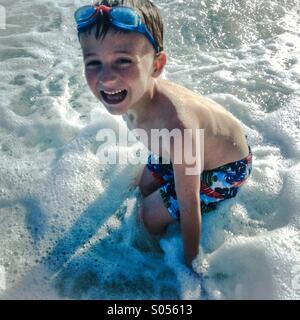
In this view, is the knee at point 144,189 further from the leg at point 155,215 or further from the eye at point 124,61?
the eye at point 124,61

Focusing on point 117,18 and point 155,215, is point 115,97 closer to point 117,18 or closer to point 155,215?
point 117,18

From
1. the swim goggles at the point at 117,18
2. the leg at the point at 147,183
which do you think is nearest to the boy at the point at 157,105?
the swim goggles at the point at 117,18

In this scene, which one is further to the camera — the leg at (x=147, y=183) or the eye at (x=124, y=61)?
the leg at (x=147, y=183)

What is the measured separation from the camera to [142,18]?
2.31 meters

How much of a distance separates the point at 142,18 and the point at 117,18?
17 centimetres

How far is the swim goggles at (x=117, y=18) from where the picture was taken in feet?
7.29

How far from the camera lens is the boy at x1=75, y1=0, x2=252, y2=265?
88.8 inches

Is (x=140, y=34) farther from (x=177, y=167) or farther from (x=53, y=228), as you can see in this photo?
(x=53, y=228)

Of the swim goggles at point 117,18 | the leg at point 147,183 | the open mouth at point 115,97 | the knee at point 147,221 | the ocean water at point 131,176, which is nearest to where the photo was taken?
the swim goggles at point 117,18

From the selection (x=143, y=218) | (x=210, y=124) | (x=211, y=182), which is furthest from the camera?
(x=143, y=218)

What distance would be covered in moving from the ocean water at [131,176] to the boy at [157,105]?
338 mm

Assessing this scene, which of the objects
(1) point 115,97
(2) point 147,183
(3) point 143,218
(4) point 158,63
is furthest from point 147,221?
(4) point 158,63

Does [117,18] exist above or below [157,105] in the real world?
above

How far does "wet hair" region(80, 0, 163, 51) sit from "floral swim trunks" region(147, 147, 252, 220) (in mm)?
972
